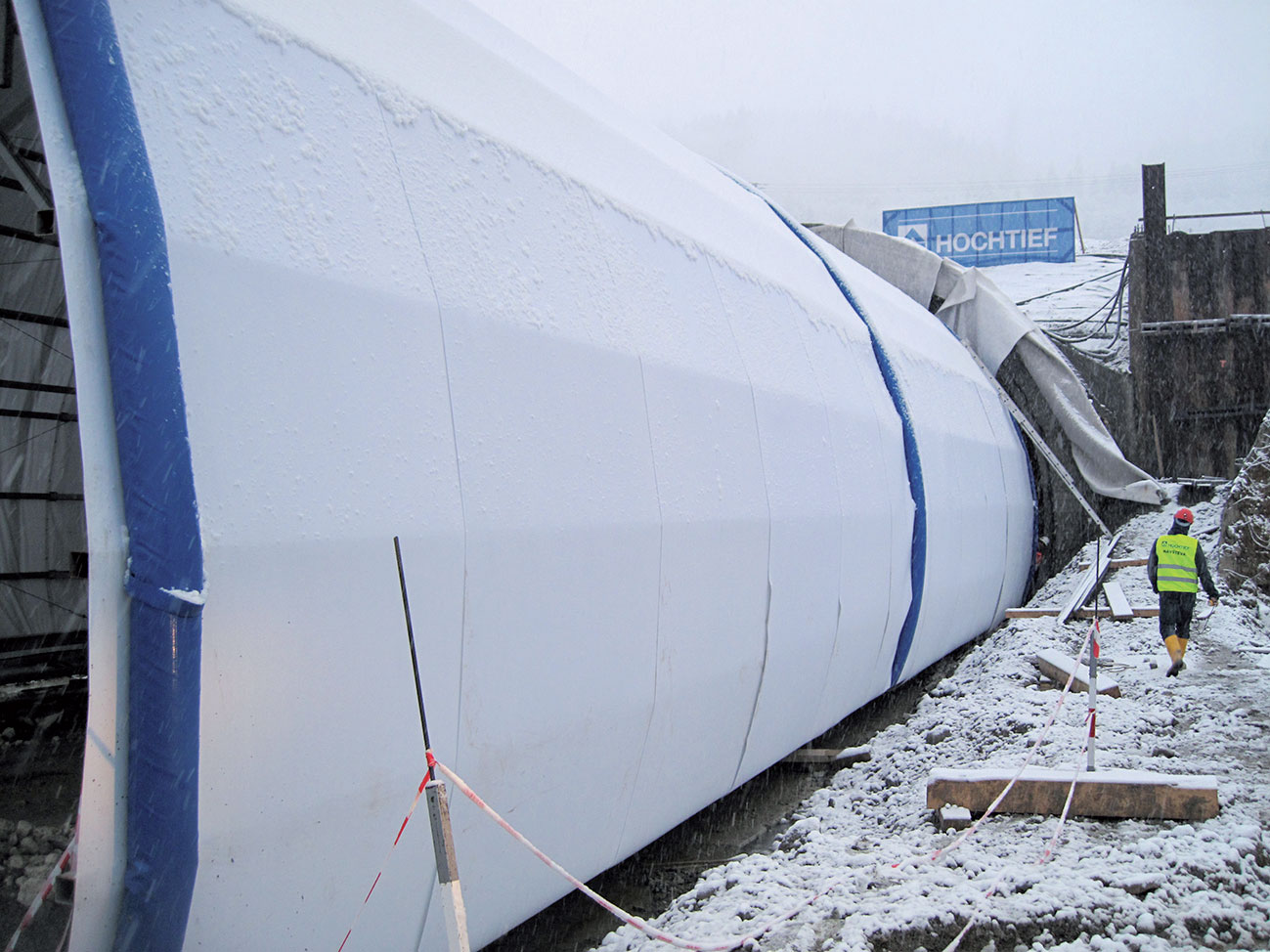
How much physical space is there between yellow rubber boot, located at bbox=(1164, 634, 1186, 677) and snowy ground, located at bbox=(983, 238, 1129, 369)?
12334 millimetres

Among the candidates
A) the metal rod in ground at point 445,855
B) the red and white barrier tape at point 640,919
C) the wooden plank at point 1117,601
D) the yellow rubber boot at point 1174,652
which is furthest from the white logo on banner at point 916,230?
the metal rod in ground at point 445,855

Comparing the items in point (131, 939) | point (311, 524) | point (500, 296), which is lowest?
point (131, 939)

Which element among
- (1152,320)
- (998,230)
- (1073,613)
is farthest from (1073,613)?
(998,230)

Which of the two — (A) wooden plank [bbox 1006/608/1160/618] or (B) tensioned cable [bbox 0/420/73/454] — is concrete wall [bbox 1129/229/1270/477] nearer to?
(A) wooden plank [bbox 1006/608/1160/618]

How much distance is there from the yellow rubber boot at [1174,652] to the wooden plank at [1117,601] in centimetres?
237

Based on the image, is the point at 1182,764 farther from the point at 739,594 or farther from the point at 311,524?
the point at 311,524

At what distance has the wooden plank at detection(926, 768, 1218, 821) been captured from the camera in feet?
17.9

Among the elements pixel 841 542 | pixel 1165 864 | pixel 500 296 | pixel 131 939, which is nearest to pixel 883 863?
pixel 1165 864

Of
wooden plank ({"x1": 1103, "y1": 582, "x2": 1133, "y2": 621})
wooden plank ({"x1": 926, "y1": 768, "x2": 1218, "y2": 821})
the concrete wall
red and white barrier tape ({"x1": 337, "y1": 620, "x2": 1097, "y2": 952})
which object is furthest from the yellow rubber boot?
the concrete wall

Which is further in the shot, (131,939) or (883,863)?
(883,863)

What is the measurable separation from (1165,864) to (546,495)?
11.0ft

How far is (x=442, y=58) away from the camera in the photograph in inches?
166

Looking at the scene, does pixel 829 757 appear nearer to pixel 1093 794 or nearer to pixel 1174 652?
pixel 1093 794

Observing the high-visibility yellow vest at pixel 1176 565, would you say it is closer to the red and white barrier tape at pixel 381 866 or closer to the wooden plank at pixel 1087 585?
the wooden plank at pixel 1087 585
